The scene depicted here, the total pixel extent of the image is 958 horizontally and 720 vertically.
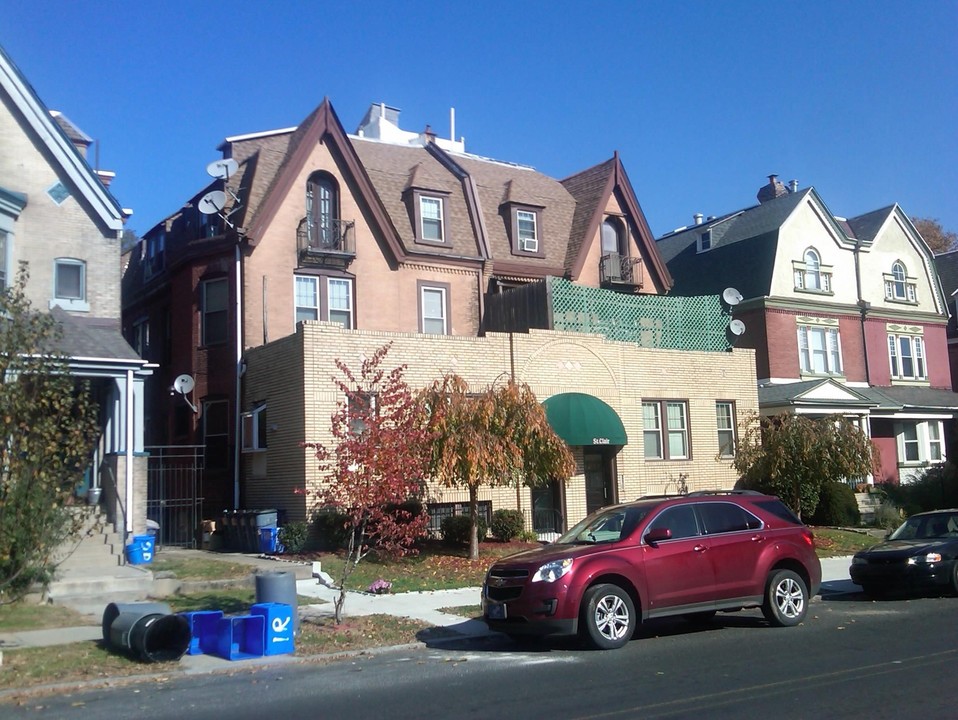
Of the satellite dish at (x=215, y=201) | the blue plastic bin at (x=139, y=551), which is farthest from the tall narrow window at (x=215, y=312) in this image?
the blue plastic bin at (x=139, y=551)

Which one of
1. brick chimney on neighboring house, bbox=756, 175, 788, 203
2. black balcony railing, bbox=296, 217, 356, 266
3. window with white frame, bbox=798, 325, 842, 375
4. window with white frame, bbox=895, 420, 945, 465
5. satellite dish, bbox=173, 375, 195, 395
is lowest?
window with white frame, bbox=895, 420, 945, 465

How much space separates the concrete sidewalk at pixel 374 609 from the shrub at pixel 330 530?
2.51 meters

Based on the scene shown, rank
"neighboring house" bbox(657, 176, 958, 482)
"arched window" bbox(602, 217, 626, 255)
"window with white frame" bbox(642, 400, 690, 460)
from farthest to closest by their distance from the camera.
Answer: "neighboring house" bbox(657, 176, 958, 482)
"arched window" bbox(602, 217, 626, 255)
"window with white frame" bbox(642, 400, 690, 460)

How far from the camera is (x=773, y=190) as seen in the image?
1654 inches

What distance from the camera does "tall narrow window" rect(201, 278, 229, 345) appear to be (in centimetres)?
2528

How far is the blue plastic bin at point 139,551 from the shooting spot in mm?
18062

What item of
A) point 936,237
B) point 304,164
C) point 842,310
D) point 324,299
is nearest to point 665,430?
point 324,299

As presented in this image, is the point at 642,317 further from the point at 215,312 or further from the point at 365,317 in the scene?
the point at 215,312

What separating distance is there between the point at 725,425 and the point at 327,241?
498 inches

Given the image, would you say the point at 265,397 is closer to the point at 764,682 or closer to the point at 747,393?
the point at 747,393

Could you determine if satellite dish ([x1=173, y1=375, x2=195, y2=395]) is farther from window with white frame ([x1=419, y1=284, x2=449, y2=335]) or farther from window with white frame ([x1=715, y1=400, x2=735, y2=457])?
window with white frame ([x1=715, y1=400, x2=735, y2=457])

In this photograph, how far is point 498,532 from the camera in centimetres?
2205

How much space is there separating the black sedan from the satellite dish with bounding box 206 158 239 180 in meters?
17.3

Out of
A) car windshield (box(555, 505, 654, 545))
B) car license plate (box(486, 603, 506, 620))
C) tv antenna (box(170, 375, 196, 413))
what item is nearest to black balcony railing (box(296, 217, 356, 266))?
tv antenna (box(170, 375, 196, 413))
